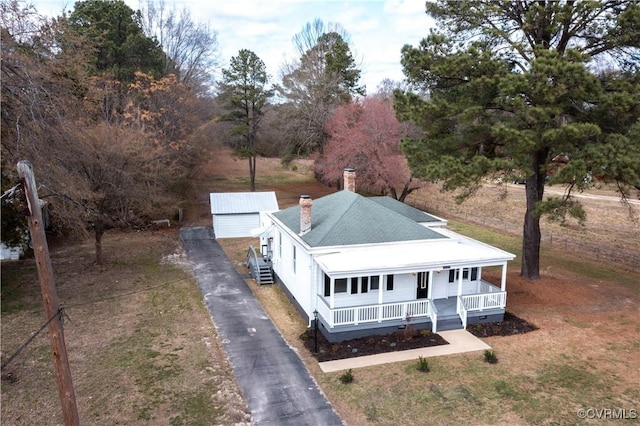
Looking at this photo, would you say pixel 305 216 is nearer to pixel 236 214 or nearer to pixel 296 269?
pixel 296 269

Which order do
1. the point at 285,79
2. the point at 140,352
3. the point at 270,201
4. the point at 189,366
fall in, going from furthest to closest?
the point at 285,79
the point at 270,201
the point at 140,352
the point at 189,366

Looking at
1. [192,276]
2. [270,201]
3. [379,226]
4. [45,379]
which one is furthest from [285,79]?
[45,379]

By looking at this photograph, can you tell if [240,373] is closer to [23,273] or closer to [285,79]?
[23,273]

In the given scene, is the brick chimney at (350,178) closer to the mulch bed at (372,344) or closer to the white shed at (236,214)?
the mulch bed at (372,344)

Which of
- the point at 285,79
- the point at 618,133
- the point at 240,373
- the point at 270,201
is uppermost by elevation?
the point at 285,79

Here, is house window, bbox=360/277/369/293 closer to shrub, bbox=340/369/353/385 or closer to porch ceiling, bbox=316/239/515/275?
porch ceiling, bbox=316/239/515/275
